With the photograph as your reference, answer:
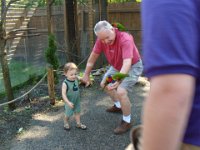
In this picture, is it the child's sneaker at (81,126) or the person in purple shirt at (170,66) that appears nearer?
the person in purple shirt at (170,66)

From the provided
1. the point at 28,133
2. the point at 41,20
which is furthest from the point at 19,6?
the point at 28,133

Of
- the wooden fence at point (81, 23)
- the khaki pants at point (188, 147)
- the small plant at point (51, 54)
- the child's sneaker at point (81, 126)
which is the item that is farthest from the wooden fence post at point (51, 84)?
the khaki pants at point (188, 147)

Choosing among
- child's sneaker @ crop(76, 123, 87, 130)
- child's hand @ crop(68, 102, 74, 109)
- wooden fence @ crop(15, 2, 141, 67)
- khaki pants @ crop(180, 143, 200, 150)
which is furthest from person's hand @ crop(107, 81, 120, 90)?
wooden fence @ crop(15, 2, 141, 67)

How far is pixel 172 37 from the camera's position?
821 mm

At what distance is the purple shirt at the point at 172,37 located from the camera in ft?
2.69

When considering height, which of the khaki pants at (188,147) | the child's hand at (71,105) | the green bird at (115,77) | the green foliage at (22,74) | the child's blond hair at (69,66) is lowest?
the green foliage at (22,74)

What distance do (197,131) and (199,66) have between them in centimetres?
19

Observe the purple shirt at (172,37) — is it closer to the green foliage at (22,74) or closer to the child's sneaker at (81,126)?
the child's sneaker at (81,126)

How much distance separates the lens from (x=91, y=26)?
884cm

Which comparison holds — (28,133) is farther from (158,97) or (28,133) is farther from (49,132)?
(158,97)

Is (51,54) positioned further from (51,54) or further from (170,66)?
(170,66)

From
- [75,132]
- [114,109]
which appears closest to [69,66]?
[75,132]

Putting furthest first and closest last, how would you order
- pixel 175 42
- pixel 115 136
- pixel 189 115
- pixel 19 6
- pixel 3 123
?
pixel 19 6 < pixel 3 123 < pixel 115 136 < pixel 189 115 < pixel 175 42

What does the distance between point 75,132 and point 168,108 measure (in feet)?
13.2
